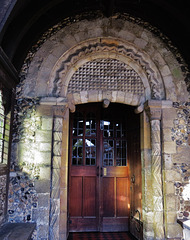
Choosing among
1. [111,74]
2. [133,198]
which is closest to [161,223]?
[133,198]

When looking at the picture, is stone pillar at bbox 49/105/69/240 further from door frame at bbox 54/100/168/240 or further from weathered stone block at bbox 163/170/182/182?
weathered stone block at bbox 163/170/182/182

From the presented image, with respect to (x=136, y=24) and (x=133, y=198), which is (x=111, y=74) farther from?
(x=133, y=198)

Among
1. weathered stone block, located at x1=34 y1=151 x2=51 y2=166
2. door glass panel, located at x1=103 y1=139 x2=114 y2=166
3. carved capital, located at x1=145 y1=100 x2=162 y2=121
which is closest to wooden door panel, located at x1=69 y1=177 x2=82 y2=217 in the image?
door glass panel, located at x1=103 y1=139 x2=114 y2=166

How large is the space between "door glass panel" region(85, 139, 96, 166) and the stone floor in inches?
52.6

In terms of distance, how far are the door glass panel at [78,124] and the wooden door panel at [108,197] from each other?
44.0 inches

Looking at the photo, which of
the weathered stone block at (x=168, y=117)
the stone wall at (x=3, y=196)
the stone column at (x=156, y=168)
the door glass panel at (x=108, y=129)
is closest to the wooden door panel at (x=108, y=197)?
the door glass panel at (x=108, y=129)

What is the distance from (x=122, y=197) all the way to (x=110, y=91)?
225 centimetres

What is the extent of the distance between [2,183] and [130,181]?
2530 mm

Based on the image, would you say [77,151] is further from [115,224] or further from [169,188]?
[169,188]

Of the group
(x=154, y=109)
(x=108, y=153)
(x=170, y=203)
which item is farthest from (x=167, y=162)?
(x=108, y=153)

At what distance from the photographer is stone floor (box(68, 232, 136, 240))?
4332 millimetres

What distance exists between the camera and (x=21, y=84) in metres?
3.93

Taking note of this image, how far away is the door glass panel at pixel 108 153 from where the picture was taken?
508 centimetres

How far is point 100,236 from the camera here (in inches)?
175
